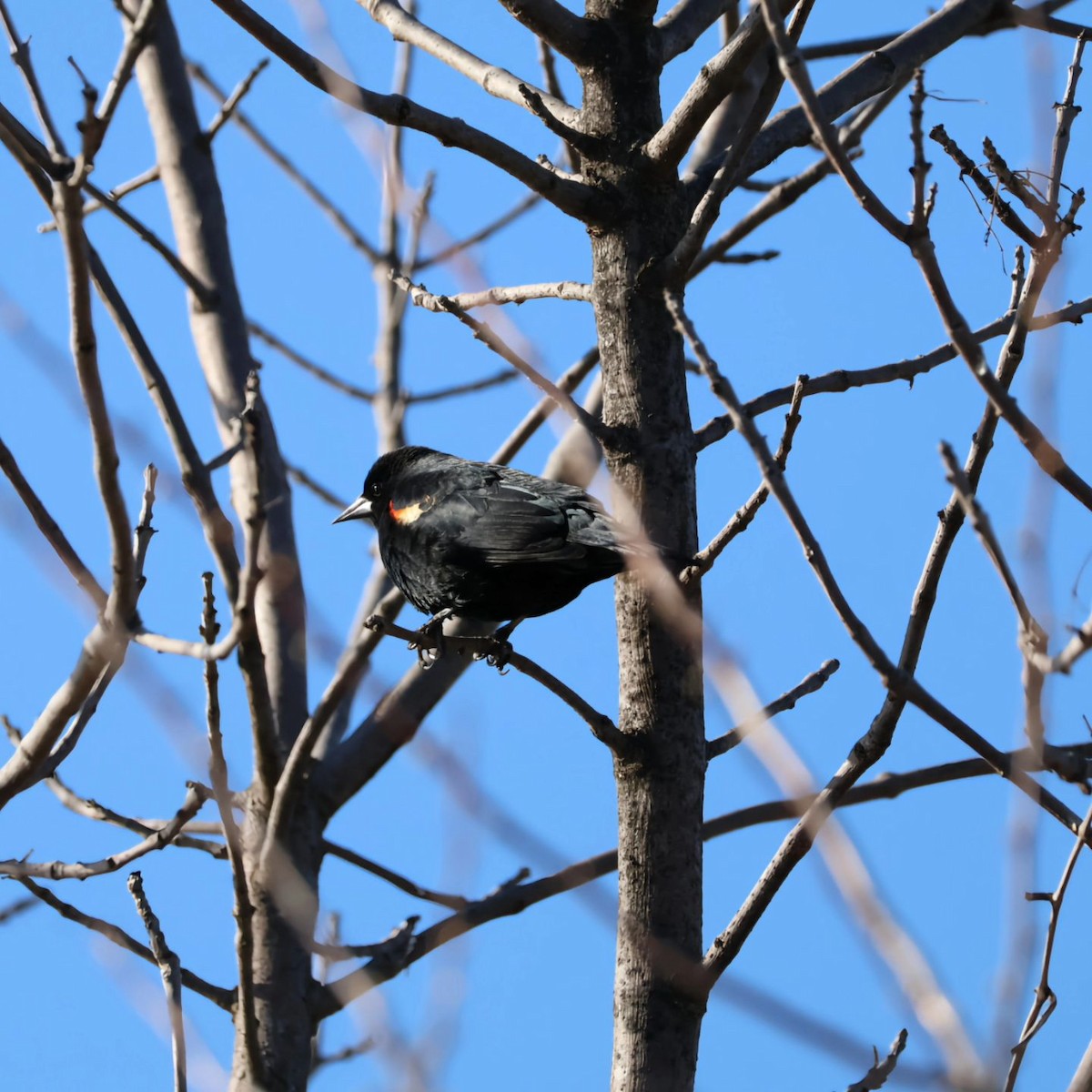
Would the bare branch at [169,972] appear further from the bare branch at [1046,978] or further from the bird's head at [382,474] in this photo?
the bird's head at [382,474]

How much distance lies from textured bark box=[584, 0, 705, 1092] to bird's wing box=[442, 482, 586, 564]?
848 millimetres

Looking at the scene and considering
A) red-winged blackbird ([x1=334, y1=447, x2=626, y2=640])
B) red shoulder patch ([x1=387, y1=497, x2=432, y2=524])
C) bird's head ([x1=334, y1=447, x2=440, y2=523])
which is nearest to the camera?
red-winged blackbird ([x1=334, y1=447, x2=626, y2=640])

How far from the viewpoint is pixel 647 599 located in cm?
304

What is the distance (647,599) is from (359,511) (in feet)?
8.48

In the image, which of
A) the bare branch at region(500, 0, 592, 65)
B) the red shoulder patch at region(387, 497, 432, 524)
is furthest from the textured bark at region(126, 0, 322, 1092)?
the bare branch at region(500, 0, 592, 65)

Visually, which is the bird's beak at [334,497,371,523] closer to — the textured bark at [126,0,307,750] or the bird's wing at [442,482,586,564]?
the textured bark at [126,0,307,750]

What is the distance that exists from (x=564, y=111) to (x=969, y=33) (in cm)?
137

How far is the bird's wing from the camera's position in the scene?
160 inches

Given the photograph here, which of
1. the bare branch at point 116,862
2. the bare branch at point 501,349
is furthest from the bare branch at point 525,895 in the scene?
the bare branch at point 501,349

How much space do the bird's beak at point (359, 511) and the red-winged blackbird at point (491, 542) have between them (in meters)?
0.53

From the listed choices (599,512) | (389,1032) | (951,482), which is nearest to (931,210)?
(951,482)

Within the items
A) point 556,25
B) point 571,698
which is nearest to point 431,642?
point 571,698

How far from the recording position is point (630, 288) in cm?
321

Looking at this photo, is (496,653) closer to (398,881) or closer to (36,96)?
(398,881)
